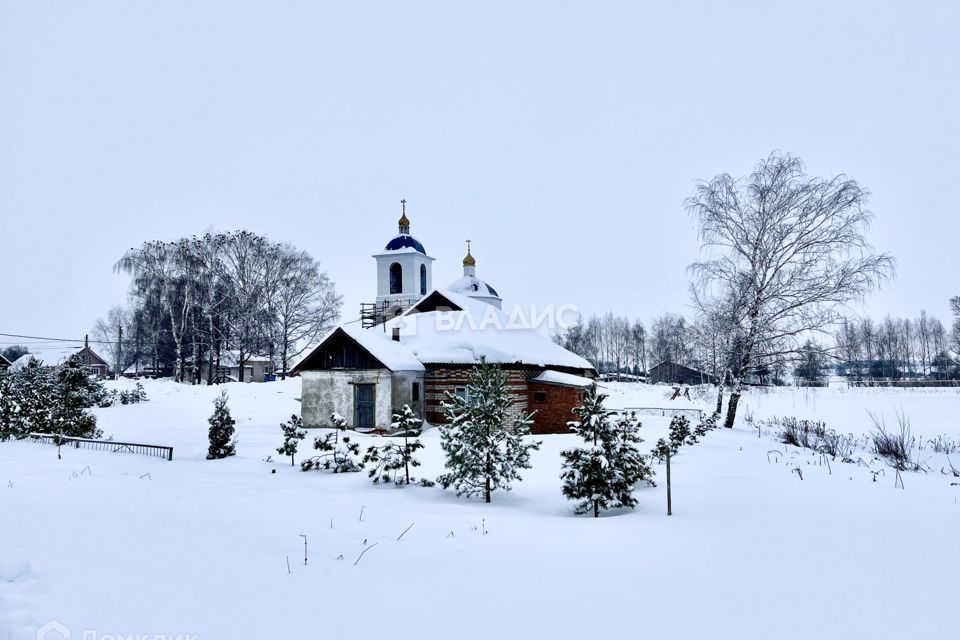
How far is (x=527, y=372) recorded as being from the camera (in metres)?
23.5

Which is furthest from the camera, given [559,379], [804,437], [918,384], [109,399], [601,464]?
[918,384]

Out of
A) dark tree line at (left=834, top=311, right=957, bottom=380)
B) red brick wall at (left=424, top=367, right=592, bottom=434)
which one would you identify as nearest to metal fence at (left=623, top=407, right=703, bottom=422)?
red brick wall at (left=424, top=367, right=592, bottom=434)

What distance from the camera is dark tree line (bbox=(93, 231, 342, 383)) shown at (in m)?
38.3

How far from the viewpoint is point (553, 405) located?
23344 mm

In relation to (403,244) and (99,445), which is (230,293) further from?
(99,445)

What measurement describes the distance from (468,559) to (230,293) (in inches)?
1496

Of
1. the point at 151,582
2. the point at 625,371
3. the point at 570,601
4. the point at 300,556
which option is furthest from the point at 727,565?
the point at 625,371

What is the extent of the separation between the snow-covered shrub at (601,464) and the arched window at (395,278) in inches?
1197

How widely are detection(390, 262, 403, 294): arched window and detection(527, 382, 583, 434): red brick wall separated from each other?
17699mm

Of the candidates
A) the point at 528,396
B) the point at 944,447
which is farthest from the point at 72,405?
the point at 944,447

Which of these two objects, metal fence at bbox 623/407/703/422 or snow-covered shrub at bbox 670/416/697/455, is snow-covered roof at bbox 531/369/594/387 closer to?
metal fence at bbox 623/407/703/422

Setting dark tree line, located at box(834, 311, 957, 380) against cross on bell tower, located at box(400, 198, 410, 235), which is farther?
dark tree line, located at box(834, 311, 957, 380)

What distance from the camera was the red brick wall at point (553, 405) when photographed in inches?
913

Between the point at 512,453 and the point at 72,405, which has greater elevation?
the point at 72,405
